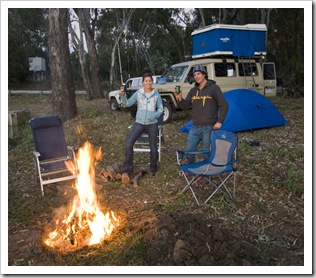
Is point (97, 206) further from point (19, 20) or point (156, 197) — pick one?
point (19, 20)

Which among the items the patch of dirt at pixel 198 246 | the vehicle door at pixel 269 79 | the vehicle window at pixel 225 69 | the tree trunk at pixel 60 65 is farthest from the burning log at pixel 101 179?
the vehicle door at pixel 269 79

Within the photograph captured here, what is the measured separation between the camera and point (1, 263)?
3.17 meters

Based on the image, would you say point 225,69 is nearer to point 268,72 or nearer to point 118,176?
point 268,72

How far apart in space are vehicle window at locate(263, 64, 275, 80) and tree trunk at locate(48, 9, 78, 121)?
6330 millimetres

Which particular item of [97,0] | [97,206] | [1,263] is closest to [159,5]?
[97,0]

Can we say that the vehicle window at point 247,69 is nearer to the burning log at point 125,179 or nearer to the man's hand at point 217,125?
the man's hand at point 217,125

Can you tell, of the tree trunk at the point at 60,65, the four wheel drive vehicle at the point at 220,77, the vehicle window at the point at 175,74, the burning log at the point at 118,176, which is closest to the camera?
the burning log at the point at 118,176

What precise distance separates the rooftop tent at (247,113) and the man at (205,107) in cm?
331

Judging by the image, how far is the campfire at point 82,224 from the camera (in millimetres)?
3482

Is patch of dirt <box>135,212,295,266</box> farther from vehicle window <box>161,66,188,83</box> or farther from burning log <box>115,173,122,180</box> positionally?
vehicle window <box>161,66,188,83</box>

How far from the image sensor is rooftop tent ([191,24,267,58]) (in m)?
9.71

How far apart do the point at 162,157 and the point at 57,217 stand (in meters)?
2.97

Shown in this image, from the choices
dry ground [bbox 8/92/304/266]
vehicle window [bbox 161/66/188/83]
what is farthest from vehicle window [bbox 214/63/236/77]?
dry ground [bbox 8/92/304/266]

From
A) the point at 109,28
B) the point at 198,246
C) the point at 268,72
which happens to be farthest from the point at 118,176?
the point at 109,28
